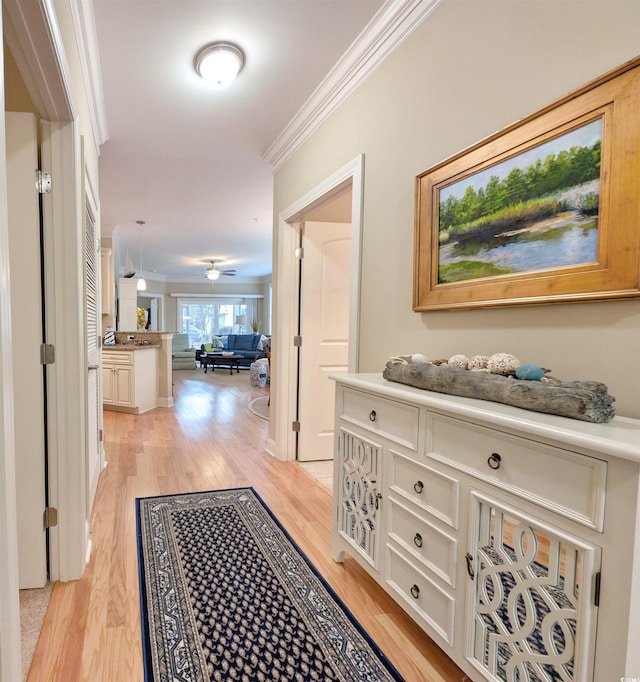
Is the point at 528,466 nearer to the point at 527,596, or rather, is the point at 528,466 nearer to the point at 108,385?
the point at 527,596

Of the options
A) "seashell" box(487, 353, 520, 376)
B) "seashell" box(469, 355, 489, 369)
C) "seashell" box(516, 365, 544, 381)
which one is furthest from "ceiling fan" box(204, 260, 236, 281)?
"seashell" box(516, 365, 544, 381)

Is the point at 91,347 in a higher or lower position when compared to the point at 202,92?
lower

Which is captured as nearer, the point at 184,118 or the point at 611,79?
the point at 611,79

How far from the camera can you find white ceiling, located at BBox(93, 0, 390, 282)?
6.09ft

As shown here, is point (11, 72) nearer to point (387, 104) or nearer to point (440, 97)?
point (387, 104)

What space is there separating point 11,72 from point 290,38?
123 centimetres

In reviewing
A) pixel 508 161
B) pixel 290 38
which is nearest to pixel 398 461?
pixel 508 161

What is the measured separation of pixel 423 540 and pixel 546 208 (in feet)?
3.65

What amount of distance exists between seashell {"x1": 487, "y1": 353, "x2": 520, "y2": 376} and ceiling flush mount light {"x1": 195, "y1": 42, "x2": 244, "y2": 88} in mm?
1999

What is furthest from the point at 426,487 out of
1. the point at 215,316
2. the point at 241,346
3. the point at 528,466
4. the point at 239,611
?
the point at 215,316

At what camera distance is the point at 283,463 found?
132 inches

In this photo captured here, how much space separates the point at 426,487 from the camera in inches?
51.8

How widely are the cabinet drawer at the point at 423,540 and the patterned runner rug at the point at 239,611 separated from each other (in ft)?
1.23

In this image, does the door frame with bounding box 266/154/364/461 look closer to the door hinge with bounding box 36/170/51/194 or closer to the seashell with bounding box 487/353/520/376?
the door hinge with bounding box 36/170/51/194
